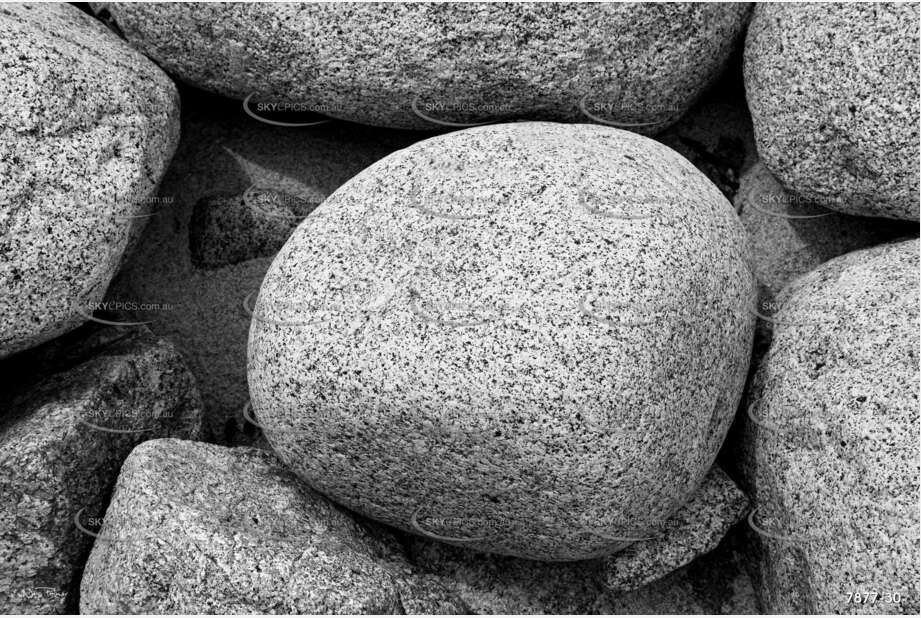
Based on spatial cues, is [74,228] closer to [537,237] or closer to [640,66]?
[537,237]

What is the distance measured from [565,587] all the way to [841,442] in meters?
1.13

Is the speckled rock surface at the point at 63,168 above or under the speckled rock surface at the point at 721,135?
above

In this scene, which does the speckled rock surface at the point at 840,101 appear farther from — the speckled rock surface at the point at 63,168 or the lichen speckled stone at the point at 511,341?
the speckled rock surface at the point at 63,168

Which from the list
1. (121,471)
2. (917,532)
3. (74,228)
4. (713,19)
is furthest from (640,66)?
(121,471)

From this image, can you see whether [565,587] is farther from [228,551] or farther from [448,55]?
[448,55]

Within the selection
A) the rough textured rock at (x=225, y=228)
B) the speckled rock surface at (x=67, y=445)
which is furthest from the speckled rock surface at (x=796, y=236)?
the speckled rock surface at (x=67, y=445)

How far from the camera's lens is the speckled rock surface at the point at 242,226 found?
403cm

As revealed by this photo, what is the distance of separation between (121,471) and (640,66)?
94.6 inches

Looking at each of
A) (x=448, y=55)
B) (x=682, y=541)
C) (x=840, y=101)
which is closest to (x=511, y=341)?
(x=682, y=541)

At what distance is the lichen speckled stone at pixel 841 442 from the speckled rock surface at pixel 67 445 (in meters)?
2.22

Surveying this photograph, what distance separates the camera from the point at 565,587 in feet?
12.0

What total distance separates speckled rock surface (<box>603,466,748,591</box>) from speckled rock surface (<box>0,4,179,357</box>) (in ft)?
6.97

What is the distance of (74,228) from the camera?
3.34 metres

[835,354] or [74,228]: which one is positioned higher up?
[74,228]
